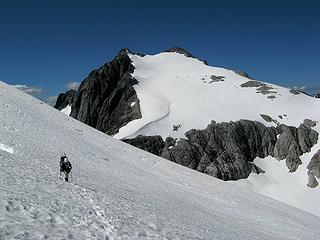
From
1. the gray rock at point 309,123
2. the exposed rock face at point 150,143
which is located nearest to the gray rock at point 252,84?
the gray rock at point 309,123

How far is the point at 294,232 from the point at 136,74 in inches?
4060

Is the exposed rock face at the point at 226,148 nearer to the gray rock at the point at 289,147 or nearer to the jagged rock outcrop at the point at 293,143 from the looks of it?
A: the gray rock at the point at 289,147

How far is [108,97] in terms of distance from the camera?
130250 millimetres

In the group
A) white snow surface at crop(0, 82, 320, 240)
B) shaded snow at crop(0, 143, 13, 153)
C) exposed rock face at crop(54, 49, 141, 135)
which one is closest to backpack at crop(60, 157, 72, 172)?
white snow surface at crop(0, 82, 320, 240)

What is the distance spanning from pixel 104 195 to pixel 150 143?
69.4 meters

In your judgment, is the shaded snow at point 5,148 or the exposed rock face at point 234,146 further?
the exposed rock face at point 234,146

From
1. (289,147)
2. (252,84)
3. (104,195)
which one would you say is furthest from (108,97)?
(104,195)

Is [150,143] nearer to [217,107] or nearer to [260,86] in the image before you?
[217,107]

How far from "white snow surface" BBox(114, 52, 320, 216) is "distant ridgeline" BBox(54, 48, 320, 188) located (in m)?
1.67

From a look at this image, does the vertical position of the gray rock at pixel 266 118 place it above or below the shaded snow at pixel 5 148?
above

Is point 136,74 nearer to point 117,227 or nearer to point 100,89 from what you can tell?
point 100,89

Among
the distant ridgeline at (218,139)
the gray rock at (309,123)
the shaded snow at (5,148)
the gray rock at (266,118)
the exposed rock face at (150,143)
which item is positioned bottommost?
the shaded snow at (5,148)

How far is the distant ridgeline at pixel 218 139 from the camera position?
312ft

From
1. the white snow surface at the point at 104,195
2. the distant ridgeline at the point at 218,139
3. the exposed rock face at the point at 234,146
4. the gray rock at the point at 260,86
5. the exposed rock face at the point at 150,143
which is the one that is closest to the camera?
the white snow surface at the point at 104,195
